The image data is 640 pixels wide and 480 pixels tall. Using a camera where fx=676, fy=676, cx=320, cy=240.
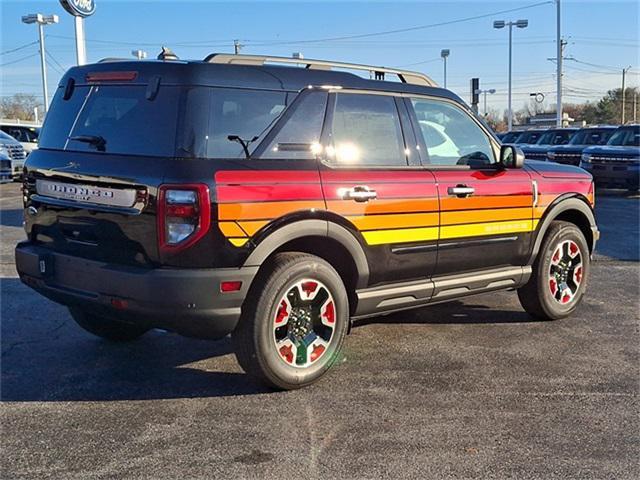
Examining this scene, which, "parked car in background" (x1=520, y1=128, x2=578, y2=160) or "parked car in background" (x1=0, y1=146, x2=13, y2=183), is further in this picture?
"parked car in background" (x1=520, y1=128, x2=578, y2=160)

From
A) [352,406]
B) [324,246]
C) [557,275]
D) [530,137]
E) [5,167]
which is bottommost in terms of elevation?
[352,406]

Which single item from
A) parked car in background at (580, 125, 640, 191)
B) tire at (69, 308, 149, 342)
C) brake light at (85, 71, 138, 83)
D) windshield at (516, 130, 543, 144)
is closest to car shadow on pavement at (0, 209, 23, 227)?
tire at (69, 308, 149, 342)

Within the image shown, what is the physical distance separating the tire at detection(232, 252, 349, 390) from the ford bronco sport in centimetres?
1

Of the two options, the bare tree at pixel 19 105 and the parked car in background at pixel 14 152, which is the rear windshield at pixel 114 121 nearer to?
the parked car in background at pixel 14 152

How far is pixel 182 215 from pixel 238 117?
28.6 inches

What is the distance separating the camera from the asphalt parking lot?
129 inches

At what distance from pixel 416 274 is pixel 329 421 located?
1448mm

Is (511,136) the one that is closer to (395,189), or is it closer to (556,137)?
(556,137)

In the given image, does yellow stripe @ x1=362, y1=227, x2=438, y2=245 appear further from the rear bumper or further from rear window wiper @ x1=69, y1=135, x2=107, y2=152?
rear window wiper @ x1=69, y1=135, x2=107, y2=152

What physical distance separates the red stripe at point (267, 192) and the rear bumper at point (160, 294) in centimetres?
40

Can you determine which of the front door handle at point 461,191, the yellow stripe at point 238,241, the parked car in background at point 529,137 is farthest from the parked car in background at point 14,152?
the yellow stripe at point 238,241

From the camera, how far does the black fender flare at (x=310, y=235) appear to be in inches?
153

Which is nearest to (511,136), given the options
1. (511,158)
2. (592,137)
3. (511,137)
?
(511,137)

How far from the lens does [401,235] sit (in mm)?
4602
